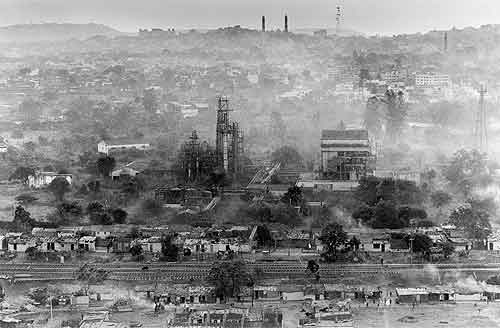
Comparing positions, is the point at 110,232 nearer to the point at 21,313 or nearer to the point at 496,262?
the point at 21,313

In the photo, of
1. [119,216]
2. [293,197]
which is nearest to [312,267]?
[293,197]

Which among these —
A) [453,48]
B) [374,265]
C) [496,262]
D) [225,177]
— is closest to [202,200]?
[225,177]

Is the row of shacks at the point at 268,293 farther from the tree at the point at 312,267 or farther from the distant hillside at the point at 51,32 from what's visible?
the distant hillside at the point at 51,32

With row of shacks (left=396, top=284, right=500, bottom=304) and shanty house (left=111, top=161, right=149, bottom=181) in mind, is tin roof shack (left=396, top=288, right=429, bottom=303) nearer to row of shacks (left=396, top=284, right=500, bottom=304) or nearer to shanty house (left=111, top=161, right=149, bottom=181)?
row of shacks (left=396, top=284, right=500, bottom=304)

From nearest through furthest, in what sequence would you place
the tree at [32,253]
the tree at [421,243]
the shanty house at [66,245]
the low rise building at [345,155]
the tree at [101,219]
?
the tree at [421,243] → the tree at [32,253] → the shanty house at [66,245] → the tree at [101,219] → the low rise building at [345,155]

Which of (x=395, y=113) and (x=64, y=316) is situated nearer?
(x=64, y=316)

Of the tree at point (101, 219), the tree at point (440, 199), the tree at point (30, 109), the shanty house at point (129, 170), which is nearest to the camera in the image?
the tree at point (101, 219)

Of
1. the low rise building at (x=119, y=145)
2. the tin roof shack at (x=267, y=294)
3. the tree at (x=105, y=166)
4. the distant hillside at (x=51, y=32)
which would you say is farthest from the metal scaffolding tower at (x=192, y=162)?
the distant hillside at (x=51, y=32)
